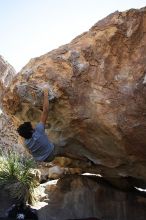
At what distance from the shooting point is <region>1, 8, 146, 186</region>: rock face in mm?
6117

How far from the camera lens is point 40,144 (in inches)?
227

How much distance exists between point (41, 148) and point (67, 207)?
322cm

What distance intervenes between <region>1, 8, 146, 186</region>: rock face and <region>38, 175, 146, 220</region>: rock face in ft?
5.05

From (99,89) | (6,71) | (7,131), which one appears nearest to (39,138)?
(99,89)

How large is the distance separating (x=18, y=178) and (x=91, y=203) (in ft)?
10.5

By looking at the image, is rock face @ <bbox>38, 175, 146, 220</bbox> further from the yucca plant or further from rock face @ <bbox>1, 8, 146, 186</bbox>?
rock face @ <bbox>1, 8, 146, 186</bbox>

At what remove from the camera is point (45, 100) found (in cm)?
633

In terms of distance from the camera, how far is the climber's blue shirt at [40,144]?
5.72 meters

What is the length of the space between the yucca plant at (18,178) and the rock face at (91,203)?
55.5 inches

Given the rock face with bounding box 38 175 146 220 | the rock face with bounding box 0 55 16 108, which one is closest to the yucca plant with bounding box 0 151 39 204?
the rock face with bounding box 38 175 146 220

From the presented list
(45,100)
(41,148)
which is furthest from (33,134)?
(45,100)

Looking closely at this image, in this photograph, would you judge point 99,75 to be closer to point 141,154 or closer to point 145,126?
point 145,126

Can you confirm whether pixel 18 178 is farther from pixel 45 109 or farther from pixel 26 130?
pixel 26 130

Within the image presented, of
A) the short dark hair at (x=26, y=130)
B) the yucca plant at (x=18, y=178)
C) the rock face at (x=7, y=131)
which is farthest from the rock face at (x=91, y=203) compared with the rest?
the rock face at (x=7, y=131)
